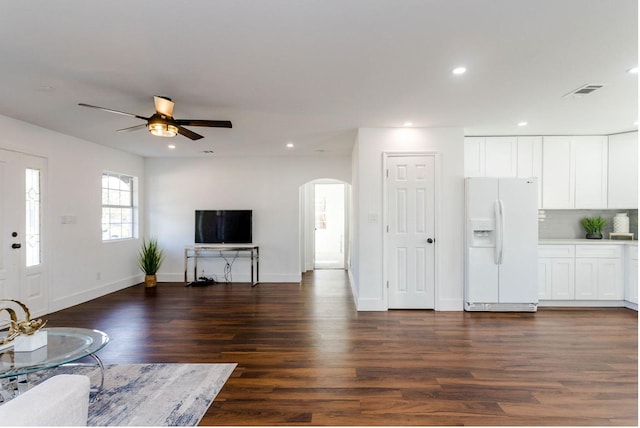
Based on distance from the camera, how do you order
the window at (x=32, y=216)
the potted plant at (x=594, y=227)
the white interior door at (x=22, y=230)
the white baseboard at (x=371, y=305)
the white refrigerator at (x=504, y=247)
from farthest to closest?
the potted plant at (x=594, y=227) → the white baseboard at (x=371, y=305) → the white refrigerator at (x=504, y=247) → the window at (x=32, y=216) → the white interior door at (x=22, y=230)

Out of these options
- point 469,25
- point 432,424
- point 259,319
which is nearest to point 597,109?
point 469,25

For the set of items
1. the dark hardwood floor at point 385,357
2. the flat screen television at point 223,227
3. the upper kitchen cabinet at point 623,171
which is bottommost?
the dark hardwood floor at point 385,357

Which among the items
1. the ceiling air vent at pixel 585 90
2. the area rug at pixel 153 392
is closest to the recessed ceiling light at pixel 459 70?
the ceiling air vent at pixel 585 90

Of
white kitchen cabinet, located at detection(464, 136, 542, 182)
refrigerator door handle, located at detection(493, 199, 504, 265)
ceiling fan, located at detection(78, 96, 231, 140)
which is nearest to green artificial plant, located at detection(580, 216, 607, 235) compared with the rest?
white kitchen cabinet, located at detection(464, 136, 542, 182)

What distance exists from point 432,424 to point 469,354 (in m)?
1.25

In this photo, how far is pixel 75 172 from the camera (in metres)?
5.04

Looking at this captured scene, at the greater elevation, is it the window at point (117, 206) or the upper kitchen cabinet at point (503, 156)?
the upper kitchen cabinet at point (503, 156)

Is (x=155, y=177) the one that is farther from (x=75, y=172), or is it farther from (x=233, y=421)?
(x=233, y=421)

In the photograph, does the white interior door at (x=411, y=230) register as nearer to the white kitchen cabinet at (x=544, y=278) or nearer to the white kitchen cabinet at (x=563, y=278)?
the white kitchen cabinet at (x=544, y=278)

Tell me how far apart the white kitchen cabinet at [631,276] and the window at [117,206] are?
8.12m

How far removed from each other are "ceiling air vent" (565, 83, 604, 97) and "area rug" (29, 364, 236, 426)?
4147 mm

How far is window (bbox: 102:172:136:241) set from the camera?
5824 mm

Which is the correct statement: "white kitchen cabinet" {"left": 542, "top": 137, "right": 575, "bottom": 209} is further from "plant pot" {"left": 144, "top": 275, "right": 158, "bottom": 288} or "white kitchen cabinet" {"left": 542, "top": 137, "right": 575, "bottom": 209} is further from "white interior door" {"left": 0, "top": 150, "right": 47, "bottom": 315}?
"white interior door" {"left": 0, "top": 150, "right": 47, "bottom": 315}

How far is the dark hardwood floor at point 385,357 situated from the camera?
2219 millimetres
